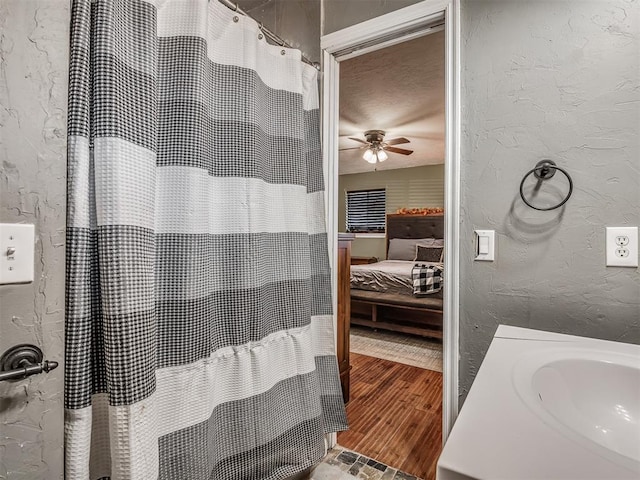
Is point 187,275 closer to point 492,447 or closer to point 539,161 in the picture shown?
point 492,447

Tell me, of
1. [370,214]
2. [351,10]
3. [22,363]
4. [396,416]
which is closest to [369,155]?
[370,214]

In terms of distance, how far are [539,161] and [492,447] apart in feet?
3.64

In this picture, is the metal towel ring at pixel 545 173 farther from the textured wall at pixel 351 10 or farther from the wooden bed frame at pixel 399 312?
the wooden bed frame at pixel 399 312

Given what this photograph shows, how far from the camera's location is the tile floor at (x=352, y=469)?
1572 mm

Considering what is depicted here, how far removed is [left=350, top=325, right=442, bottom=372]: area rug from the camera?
3037mm

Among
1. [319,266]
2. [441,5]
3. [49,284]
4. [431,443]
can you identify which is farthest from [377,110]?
[49,284]

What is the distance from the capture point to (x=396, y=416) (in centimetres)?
210

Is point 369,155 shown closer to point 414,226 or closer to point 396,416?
point 414,226

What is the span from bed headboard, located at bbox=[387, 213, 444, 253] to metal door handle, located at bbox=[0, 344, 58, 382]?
5.32 m

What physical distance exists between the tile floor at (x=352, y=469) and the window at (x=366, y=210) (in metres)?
4.97

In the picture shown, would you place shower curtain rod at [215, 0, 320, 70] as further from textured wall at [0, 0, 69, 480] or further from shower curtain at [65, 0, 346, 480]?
textured wall at [0, 0, 69, 480]

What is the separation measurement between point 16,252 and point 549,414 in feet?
3.30

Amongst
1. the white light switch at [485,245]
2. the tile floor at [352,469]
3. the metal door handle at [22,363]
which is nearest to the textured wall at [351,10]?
the white light switch at [485,245]

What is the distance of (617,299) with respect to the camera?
1.11m
